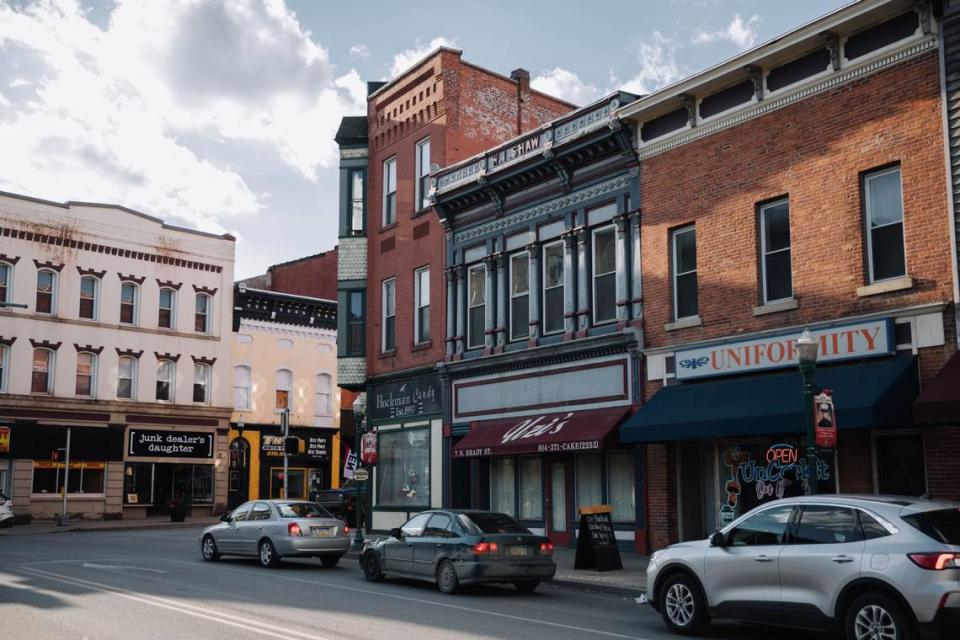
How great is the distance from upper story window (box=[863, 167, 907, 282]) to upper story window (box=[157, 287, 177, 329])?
37.0 m

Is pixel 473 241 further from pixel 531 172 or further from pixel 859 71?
pixel 859 71

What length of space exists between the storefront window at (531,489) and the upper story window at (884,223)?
10529 mm

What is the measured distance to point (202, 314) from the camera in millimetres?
49969

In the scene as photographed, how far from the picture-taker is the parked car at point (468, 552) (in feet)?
53.8

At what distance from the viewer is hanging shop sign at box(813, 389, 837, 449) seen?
579 inches

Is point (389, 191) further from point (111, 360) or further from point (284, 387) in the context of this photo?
point (284, 387)

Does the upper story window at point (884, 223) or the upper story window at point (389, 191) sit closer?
the upper story window at point (884, 223)

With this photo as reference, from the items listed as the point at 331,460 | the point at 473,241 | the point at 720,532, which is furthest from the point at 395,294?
the point at 331,460

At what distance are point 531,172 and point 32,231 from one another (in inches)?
1073

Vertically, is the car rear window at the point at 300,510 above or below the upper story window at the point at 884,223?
below

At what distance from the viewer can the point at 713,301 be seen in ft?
68.8

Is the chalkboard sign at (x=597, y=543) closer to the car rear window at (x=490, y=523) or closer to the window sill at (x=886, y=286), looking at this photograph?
the car rear window at (x=490, y=523)

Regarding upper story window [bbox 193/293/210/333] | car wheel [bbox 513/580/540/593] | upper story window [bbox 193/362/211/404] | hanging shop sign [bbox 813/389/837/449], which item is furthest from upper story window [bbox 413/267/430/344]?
upper story window [bbox 193/293/210/333]

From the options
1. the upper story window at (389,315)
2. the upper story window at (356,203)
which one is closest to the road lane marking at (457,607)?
the upper story window at (389,315)
